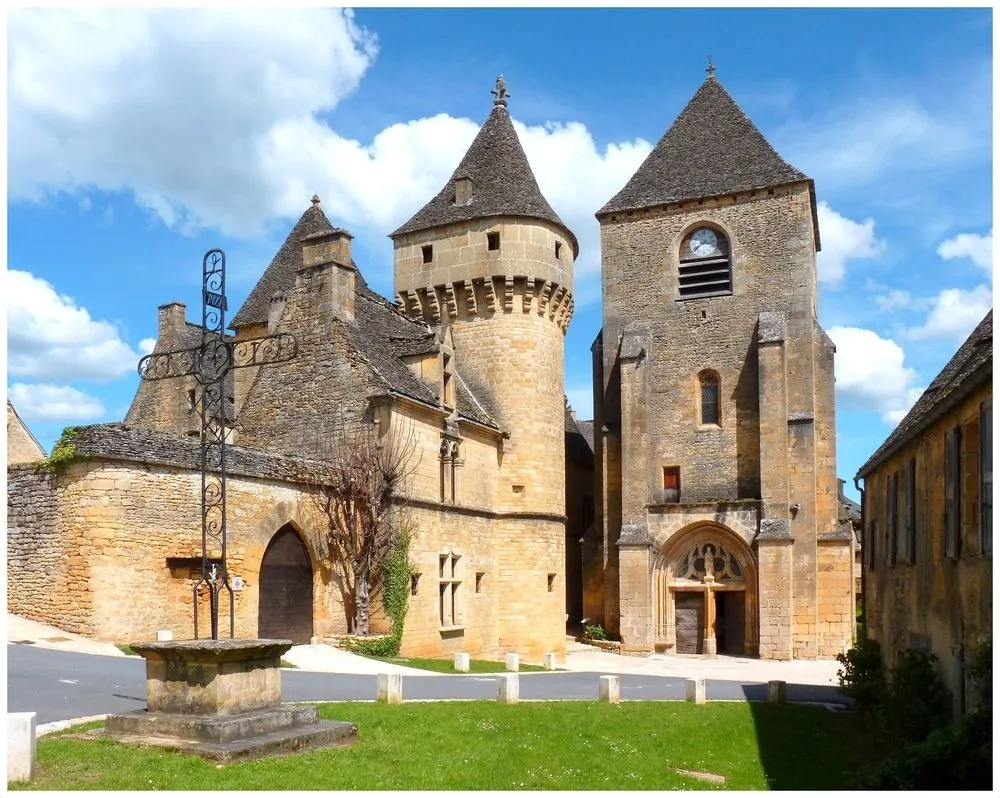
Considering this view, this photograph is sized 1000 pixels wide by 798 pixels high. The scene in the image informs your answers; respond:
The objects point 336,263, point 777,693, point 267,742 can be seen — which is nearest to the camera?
point 267,742

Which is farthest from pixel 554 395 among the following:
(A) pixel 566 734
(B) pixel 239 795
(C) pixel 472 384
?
(B) pixel 239 795

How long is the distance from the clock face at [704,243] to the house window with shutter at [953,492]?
2205 centimetres

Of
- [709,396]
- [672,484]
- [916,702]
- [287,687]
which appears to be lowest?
[287,687]

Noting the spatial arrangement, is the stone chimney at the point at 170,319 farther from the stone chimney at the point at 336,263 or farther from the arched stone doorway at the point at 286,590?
the arched stone doorway at the point at 286,590

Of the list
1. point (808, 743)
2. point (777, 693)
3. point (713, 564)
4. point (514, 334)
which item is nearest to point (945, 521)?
point (808, 743)

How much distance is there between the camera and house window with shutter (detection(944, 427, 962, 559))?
11445 millimetres

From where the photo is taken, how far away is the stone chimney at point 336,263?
25.4 meters

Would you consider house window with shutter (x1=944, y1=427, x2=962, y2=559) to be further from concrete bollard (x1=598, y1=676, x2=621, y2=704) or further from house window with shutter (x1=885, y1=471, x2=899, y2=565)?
concrete bollard (x1=598, y1=676, x2=621, y2=704)

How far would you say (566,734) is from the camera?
12.2 metres

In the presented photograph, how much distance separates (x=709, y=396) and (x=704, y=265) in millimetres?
4241

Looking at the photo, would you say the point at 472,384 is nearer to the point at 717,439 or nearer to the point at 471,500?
the point at 471,500

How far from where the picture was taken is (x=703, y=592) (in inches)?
1254

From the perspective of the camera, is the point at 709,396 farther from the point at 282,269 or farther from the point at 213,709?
the point at 213,709

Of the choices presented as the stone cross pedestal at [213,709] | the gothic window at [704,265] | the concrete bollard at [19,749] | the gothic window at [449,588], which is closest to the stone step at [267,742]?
the stone cross pedestal at [213,709]
